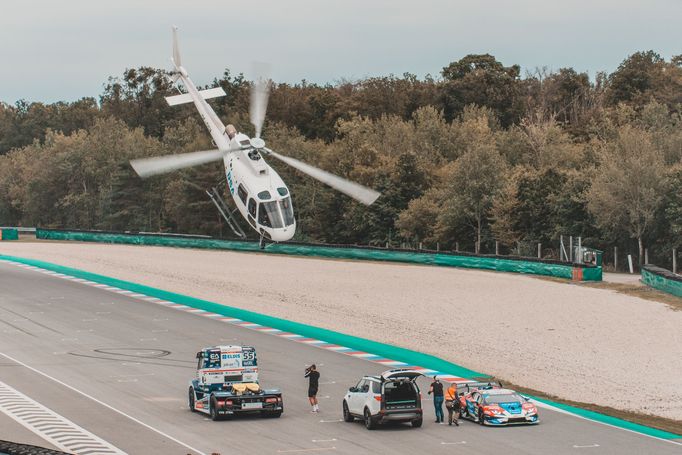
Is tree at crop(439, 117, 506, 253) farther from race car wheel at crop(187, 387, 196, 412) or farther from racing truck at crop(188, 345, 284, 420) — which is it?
race car wheel at crop(187, 387, 196, 412)

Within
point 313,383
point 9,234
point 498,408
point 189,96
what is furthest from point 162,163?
point 9,234

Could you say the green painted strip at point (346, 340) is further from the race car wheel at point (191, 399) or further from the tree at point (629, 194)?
the tree at point (629, 194)

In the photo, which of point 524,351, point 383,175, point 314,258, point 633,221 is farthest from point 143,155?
point 524,351

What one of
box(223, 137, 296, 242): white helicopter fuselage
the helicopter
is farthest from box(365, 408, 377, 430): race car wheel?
box(223, 137, 296, 242): white helicopter fuselage

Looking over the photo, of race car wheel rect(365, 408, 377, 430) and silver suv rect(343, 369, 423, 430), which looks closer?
silver suv rect(343, 369, 423, 430)

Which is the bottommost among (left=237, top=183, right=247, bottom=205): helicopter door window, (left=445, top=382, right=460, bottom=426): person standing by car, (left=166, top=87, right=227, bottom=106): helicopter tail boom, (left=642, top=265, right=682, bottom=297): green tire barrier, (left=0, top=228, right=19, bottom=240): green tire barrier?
(left=445, top=382, right=460, bottom=426): person standing by car

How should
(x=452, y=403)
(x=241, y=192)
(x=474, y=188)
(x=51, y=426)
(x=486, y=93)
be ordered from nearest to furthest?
(x=51, y=426) → (x=452, y=403) → (x=241, y=192) → (x=474, y=188) → (x=486, y=93)

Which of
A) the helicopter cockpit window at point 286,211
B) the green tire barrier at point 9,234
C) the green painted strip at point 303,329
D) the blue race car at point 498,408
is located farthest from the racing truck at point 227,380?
the green tire barrier at point 9,234

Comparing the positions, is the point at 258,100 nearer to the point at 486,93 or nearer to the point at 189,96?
the point at 189,96
